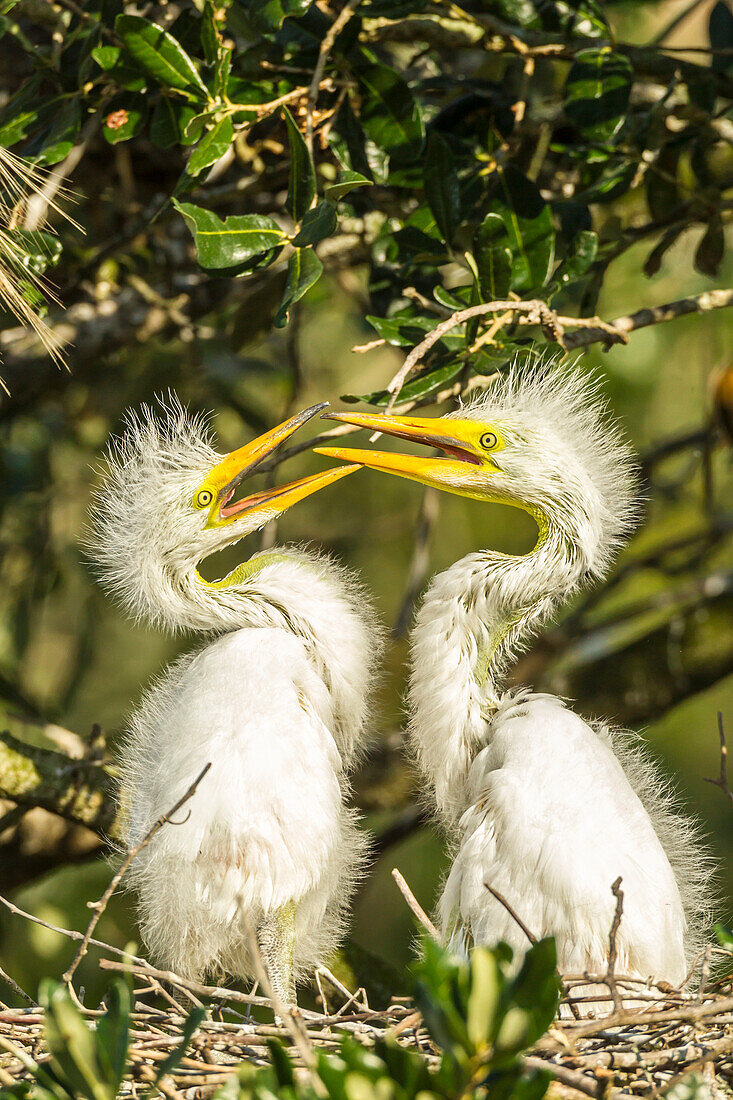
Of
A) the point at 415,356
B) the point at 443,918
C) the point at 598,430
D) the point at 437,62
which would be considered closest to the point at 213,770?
the point at 443,918

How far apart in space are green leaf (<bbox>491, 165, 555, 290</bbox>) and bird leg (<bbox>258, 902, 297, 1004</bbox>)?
1060mm

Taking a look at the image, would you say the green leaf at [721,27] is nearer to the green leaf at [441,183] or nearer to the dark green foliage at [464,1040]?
the green leaf at [441,183]

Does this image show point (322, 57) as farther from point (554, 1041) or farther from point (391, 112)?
point (554, 1041)

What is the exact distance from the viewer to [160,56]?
1679 millimetres

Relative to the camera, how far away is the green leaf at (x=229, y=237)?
1.59 m

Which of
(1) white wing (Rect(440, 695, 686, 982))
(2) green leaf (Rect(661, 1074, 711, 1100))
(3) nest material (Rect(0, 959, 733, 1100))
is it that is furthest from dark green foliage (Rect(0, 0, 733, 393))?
(2) green leaf (Rect(661, 1074, 711, 1100))

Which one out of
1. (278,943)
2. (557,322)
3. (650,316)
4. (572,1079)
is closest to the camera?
(572,1079)

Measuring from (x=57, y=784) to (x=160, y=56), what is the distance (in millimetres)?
1324

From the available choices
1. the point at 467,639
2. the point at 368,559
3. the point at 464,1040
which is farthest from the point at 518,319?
the point at 368,559

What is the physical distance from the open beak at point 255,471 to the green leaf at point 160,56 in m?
0.53

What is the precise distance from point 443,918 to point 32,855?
1.06 m

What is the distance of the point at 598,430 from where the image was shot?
1.89 meters

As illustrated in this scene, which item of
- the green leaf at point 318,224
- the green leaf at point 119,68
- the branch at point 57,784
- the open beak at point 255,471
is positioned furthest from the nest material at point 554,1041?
the green leaf at point 119,68

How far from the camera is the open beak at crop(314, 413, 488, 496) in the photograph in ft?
5.77
